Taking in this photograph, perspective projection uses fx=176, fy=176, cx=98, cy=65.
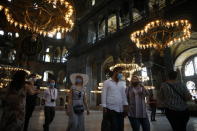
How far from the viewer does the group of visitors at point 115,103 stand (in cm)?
282

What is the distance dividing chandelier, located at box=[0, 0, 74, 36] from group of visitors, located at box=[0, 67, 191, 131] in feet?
22.3

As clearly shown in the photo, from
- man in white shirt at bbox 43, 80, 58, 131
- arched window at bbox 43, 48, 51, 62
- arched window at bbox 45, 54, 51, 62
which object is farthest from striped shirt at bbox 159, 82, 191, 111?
arched window at bbox 45, 54, 51, 62

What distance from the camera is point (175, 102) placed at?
3090mm

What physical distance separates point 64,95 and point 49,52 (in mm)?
8764

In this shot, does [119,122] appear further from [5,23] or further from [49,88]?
[5,23]

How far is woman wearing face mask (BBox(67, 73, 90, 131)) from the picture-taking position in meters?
3.60

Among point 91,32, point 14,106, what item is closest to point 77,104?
point 14,106

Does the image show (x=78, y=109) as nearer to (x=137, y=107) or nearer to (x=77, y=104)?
(x=77, y=104)

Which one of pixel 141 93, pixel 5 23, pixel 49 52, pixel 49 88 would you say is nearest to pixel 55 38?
pixel 49 52

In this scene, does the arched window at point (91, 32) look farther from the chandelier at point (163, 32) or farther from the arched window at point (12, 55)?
the arched window at point (12, 55)

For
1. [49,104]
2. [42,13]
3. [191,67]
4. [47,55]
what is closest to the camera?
[49,104]

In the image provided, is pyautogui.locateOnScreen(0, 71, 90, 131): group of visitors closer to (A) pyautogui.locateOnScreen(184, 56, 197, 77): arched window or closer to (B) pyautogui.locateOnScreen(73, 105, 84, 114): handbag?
(B) pyautogui.locateOnScreen(73, 105, 84, 114): handbag

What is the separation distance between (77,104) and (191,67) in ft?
→ 63.3

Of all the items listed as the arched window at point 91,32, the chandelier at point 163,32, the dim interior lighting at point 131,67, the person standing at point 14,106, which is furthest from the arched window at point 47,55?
the person standing at point 14,106
